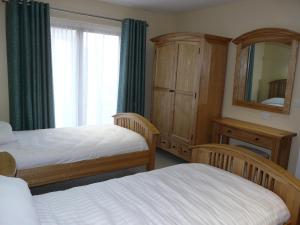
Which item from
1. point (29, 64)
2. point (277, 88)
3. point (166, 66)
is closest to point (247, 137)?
point (277, 88)

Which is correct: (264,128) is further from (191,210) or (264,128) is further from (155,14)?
(155,14)

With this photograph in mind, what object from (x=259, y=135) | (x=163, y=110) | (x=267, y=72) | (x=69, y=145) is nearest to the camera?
(x=69, y=145)

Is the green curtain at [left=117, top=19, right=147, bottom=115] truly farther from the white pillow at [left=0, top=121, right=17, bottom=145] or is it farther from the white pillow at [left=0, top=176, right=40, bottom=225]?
the white pillow at [left=0, top=176, right=40, bottom=225]

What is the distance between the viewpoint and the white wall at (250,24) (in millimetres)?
3018

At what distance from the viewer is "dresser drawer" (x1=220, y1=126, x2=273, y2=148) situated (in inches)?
118

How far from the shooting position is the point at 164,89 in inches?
161

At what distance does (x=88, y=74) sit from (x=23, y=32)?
1066mm

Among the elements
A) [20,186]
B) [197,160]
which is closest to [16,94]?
[20,186]

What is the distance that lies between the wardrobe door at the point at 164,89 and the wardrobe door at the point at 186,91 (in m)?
0.10

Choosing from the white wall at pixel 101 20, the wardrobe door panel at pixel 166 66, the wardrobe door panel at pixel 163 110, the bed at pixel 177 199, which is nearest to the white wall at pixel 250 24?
the white wall at pixel 101 20

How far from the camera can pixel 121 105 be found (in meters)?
4.20

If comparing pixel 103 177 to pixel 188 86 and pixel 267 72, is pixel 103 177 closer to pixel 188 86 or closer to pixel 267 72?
pixel 188 86

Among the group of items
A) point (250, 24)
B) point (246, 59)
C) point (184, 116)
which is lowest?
point (184, 116)

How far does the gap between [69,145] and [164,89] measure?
1.87 metres
